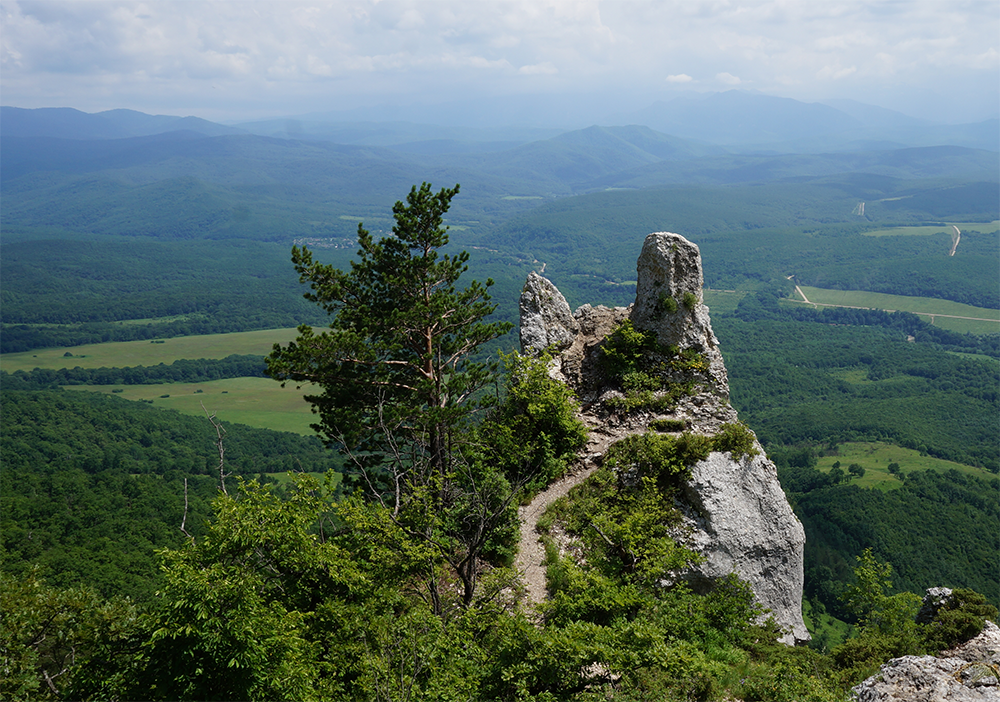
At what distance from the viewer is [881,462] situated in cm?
10494

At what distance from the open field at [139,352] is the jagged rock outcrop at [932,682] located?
6726 inches

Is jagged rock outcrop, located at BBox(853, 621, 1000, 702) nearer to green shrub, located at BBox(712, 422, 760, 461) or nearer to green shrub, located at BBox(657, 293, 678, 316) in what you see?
green shrub, located at BBox(712, 422, 760, 461)

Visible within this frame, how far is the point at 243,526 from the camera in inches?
428

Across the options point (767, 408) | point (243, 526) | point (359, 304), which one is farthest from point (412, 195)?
point (767, 408)

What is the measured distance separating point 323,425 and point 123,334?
211 meters

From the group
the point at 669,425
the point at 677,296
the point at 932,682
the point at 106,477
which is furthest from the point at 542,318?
the point at 106,477

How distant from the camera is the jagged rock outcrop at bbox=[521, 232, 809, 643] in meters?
16.4

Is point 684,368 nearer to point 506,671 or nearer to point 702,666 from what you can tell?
point 702,666

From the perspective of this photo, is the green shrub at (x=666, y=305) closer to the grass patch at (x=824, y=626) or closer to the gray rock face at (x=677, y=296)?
the gray rock face at (x=677, y=296)

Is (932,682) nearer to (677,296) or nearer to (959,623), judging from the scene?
(959,623)

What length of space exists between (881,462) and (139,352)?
18067 centimetres

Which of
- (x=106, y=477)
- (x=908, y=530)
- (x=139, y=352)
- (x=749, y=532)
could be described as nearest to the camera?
(x=749, y=532)

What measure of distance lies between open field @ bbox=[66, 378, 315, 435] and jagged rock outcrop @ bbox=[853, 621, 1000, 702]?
384ft

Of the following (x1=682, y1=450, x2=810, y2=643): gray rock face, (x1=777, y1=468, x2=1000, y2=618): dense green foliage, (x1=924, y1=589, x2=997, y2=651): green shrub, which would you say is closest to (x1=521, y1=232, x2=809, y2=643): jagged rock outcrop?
(x1=682, y1=450, x2=810, y2=643): gray rock face
